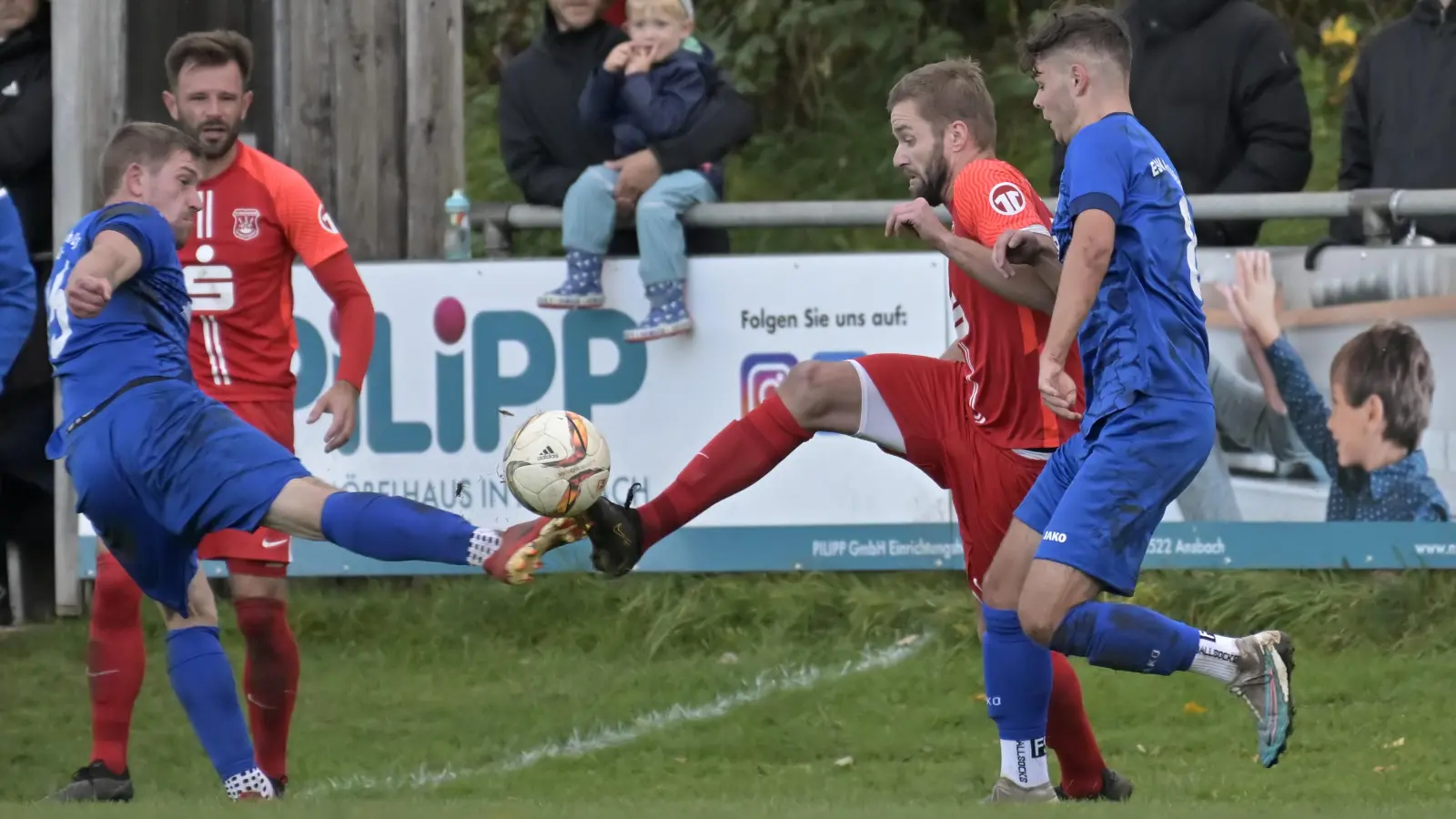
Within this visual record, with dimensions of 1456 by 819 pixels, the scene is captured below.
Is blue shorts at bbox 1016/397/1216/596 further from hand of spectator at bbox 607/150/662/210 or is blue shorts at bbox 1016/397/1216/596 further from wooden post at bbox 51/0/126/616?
wooden post at bbox 51/0/126/616

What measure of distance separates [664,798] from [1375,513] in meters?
3.42

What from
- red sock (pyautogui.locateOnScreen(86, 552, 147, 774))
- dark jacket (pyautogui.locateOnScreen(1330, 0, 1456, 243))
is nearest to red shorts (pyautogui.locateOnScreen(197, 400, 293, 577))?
red sock (pyautogui.locateOnScreen(86, 552, 147, 774))

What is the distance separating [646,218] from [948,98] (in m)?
2.96

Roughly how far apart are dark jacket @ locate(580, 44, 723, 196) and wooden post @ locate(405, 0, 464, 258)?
1.23 meters

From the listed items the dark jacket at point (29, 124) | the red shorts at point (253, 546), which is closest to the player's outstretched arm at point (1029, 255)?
the red shorts at point (253, 546)

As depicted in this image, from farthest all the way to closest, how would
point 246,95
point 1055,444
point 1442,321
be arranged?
point 1442,321
point 246,95
point 1055,444

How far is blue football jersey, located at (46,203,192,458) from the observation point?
6238 mm

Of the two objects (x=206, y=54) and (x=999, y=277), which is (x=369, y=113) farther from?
(x=999, y=277)

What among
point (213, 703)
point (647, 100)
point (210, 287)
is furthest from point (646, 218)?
point (213, 703)

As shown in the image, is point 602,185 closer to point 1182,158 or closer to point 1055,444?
point 1182,158

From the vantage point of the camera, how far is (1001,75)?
507 inches

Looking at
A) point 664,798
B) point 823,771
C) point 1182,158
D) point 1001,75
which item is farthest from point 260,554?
point 1001,75

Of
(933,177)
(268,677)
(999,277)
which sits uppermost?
(933,177)

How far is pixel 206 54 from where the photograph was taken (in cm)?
733
